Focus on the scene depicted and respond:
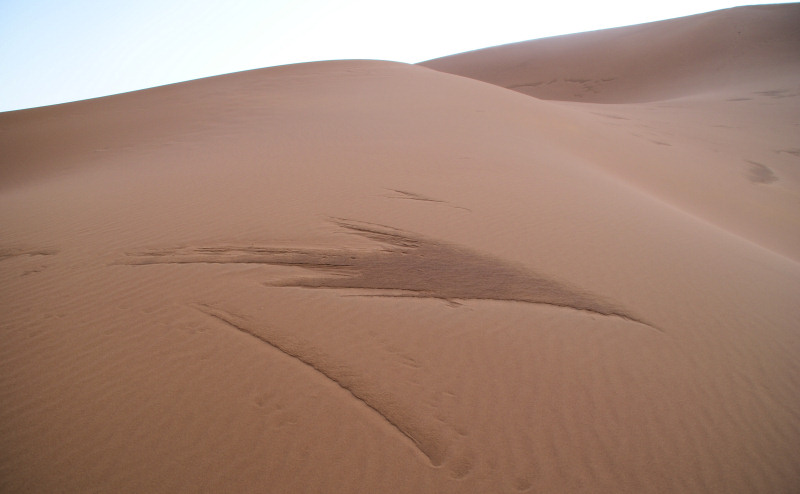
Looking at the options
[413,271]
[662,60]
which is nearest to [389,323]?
[413,271]

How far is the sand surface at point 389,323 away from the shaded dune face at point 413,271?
0.03m

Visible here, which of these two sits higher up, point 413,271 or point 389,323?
point 413,271

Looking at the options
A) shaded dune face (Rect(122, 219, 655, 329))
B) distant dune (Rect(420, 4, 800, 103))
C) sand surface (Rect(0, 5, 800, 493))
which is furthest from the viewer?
distant dune (Rect(420, 4, 800, 103))

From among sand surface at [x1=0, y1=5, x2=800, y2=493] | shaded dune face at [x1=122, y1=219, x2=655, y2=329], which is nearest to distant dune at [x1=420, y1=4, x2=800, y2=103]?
sand surface at [x1=0, y1=5, x2=800, y2=493]

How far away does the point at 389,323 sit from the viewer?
12.4 ft

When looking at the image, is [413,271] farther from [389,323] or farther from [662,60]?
[662,60]

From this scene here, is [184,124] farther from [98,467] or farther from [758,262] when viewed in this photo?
[758,262]

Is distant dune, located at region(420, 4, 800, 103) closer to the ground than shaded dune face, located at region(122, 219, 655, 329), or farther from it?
farther from it

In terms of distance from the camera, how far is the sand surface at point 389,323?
2.79m

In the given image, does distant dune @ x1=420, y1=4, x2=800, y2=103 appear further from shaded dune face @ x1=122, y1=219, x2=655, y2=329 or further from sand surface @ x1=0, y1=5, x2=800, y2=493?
shaded dune face @ x1=122, y1=219, x2=655, y2=329

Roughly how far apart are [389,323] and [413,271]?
845 millimetres

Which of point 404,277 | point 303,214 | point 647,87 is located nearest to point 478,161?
point 303,214

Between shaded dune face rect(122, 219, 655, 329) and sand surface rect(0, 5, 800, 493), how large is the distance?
0.03 meters

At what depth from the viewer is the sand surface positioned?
9.16ft
